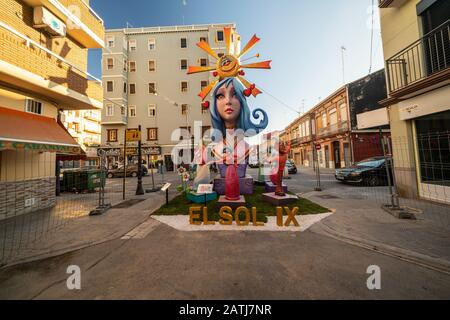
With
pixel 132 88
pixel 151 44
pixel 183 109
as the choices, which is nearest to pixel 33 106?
pixel 183 109

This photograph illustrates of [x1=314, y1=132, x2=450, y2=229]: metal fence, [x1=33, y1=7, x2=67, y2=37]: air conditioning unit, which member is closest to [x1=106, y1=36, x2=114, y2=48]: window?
[x1=33, y1=7, x2=67, y2=37]: air conditioning unit

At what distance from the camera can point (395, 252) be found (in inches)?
137

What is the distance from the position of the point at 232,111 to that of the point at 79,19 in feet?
25.9

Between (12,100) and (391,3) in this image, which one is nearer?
(12,100)

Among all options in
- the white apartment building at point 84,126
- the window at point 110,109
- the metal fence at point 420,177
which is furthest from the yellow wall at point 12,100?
the white apartment building at point 84,126

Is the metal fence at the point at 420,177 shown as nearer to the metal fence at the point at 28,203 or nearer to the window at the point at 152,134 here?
the metal fence at the point at 28,203

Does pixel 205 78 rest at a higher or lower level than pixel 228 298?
higher

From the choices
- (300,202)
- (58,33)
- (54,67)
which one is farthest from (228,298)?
(58,33)

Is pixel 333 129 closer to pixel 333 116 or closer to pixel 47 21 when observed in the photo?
pixel 333 116

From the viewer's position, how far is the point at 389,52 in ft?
26.3

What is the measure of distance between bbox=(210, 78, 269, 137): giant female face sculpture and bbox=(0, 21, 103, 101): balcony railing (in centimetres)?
587

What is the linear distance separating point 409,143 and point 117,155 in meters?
29.3
